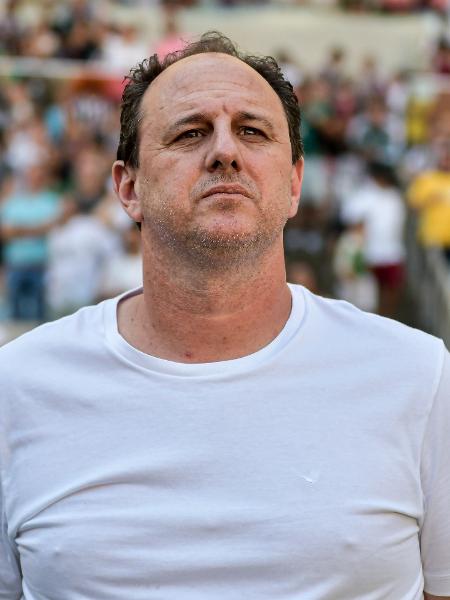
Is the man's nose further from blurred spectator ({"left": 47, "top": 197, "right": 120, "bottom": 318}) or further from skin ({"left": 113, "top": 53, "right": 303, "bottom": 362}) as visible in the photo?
blurred spectator ({"left": 47, "top": 197, "right": 120, "bottom": 318})

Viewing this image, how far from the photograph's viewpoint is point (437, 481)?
82.1 inches

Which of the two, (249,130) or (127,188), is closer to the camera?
(249,130)

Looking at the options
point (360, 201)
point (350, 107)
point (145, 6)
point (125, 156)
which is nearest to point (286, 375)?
point (125, 156)

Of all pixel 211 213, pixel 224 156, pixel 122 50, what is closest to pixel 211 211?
pixel 211 213

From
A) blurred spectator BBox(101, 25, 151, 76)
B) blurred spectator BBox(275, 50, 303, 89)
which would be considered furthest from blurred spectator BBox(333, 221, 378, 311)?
blurred spectator BBox(101, 25, 151, 76)

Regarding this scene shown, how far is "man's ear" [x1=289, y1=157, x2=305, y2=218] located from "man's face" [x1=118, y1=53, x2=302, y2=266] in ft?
0.31

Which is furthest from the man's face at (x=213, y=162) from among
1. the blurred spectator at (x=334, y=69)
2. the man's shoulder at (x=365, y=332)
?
the blurred spectator at (x=334, y=69)

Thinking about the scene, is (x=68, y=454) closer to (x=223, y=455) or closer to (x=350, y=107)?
(x=223, y=455)

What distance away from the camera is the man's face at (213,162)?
2.14 m

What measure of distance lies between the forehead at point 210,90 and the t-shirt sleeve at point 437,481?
2.16 feet

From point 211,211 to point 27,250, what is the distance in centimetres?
677

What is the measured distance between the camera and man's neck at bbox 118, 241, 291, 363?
2221 mm

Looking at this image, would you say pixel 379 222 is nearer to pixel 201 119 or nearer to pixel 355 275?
pixel 355 275

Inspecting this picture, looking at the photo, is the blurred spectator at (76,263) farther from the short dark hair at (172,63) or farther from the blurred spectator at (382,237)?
the short dark hair at (172,63)
